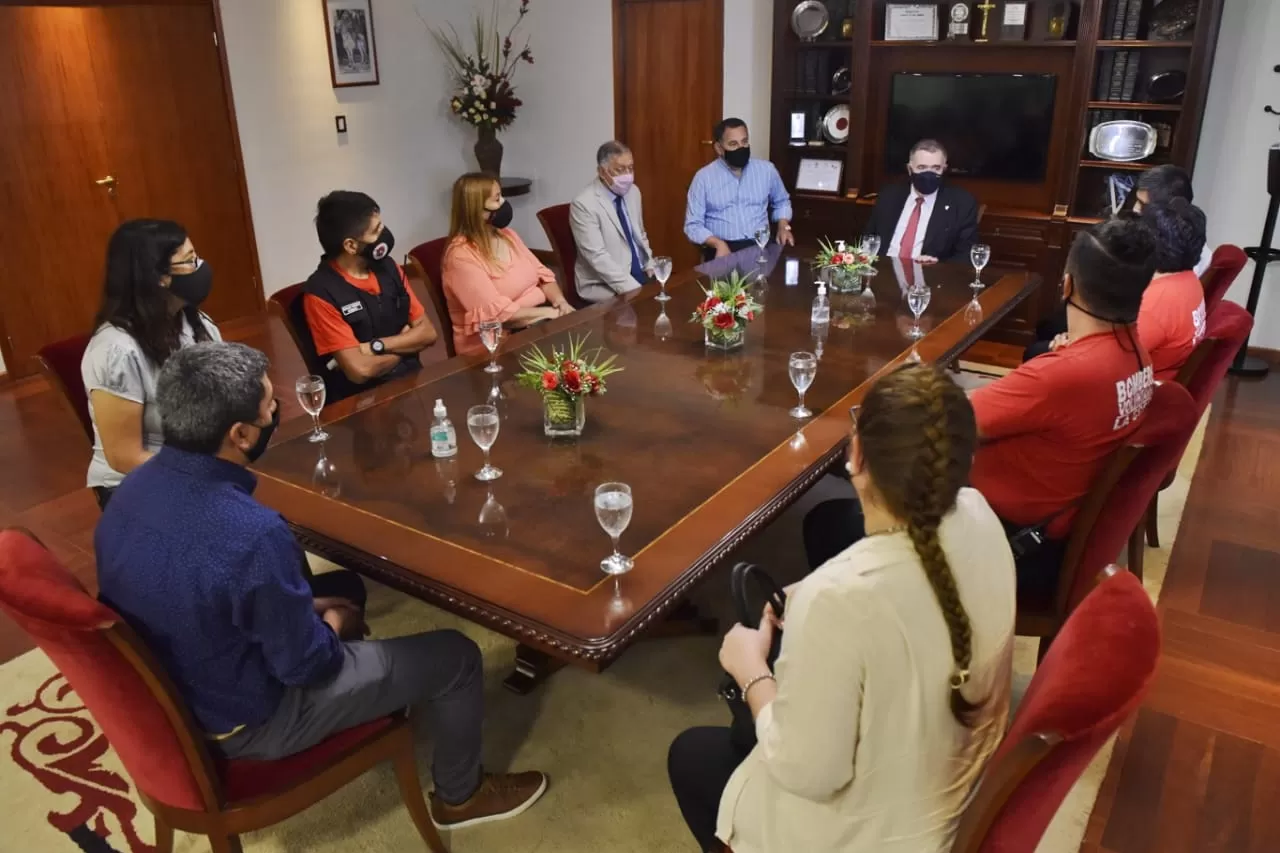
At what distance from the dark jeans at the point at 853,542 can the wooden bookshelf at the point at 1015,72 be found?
10.2 feet

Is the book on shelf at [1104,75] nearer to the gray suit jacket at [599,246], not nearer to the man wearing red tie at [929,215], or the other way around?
the man wearing red tie at [929,215]

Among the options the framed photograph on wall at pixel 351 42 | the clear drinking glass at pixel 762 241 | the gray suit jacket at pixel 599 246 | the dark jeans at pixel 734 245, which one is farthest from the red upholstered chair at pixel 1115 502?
the framed photograph on wall at pixel 351 42

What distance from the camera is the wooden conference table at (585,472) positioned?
1694mm

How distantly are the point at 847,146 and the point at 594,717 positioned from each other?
4.07 metres

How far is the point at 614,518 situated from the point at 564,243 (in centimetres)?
266

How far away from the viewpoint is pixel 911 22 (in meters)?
5.12

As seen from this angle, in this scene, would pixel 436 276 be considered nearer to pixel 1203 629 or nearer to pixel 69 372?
pixel 69 372

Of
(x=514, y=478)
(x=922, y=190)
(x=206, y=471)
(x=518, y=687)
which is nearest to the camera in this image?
(x=206, y=471)

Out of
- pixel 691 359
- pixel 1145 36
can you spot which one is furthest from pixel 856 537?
pixel 1145 36

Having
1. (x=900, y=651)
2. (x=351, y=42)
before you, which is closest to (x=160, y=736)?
(x=900, y=651)

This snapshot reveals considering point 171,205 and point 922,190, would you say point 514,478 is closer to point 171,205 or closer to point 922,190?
point 922,190

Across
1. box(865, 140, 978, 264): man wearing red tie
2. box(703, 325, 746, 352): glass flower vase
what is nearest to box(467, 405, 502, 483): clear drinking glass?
box(703, 325, 746, 352): glass flower vase

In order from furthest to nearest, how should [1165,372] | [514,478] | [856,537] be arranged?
[1165,372]
[856,537]
[514,478]

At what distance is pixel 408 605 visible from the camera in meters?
2.96
